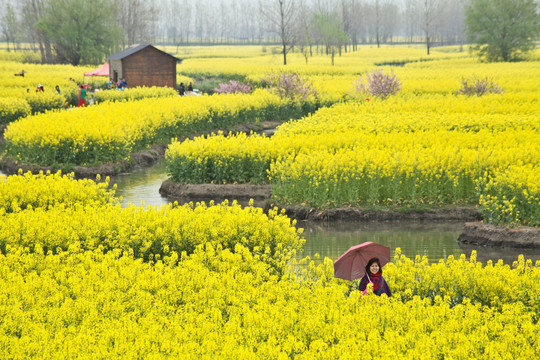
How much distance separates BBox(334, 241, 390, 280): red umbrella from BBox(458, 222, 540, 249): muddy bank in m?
6.83

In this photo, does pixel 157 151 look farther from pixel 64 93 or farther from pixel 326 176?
pixel 64 93

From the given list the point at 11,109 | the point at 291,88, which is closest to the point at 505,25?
the point at 291,88

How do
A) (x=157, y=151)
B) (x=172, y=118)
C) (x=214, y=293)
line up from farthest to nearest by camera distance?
1. (x=172, y=118)
2. (x=157, y=151)
3. (x=214, y=293)

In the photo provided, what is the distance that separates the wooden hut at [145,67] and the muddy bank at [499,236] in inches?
1618

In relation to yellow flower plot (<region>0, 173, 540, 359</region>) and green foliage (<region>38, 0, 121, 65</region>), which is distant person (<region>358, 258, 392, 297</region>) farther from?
green foliage (<region>38, 0, 121, 65</region>)

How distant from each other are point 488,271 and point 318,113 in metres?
27.0

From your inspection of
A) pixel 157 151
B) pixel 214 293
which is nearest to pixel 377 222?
pixel 214 293

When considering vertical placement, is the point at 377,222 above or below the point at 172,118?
below

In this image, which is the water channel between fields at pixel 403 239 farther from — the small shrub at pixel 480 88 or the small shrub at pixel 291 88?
the small shrub at pixel 291 88

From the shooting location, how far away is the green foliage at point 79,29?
9212 centimetres

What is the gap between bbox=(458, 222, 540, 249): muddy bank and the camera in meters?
16.2

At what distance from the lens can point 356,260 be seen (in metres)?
10.5

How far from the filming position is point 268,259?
1239cm

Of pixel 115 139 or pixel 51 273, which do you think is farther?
pixel 115 139
